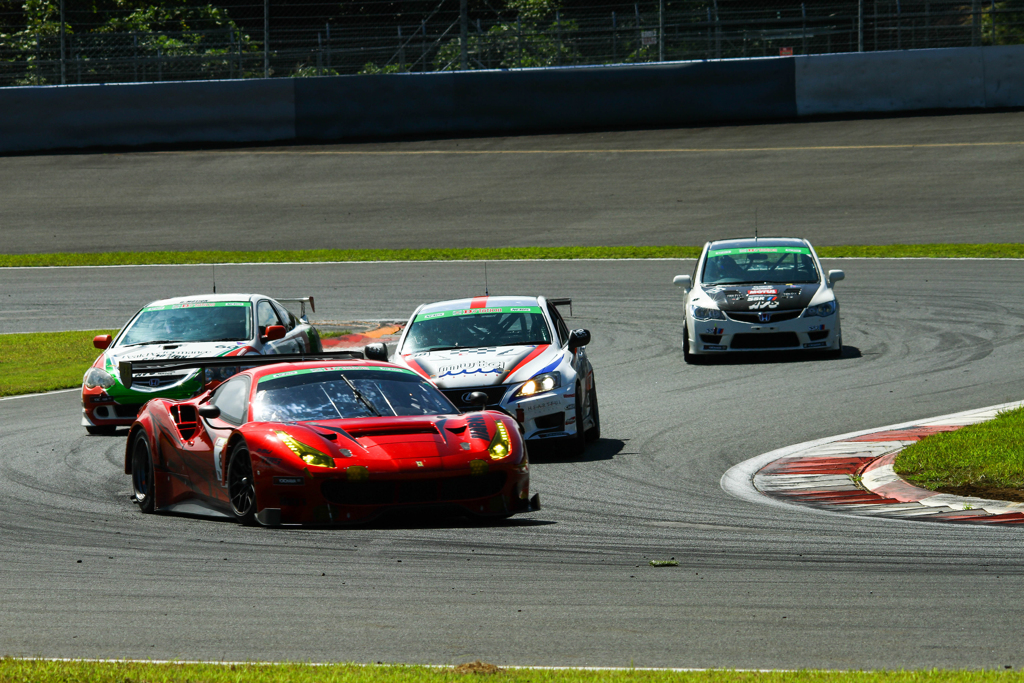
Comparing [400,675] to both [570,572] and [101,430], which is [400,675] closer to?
[570,572]

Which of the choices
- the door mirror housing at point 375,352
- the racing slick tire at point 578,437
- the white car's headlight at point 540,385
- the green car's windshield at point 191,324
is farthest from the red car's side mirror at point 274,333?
the racing slick tire at point 578,437

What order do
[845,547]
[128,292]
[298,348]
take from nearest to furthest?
[845,547]
[298,348]
[128,292]

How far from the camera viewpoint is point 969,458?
10.1m

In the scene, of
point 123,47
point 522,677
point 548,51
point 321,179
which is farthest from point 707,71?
point 522,677

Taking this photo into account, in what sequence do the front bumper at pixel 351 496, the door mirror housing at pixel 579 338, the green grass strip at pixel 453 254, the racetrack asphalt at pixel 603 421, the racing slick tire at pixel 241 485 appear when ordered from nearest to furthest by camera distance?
the racetrack asphalt at pixel 603 421
the front bumper at pixel 351 496
the racing slick tire at pixel 241 485
the door mirror housing at pixel 579 338
the green grass strip at pixel 453 254

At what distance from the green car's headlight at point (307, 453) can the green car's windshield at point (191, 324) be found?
22.4 ft

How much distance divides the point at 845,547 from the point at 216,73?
34352mm

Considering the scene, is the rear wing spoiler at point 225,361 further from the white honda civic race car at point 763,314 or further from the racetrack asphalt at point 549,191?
the racetrack asphalt at point 549,191

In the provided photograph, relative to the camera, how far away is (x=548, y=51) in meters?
38.5

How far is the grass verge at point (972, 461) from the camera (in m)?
9.35

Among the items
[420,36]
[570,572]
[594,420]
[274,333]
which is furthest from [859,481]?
[420,36]

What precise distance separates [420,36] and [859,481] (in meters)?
30.5

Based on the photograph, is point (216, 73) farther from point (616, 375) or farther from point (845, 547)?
point (845, 547)

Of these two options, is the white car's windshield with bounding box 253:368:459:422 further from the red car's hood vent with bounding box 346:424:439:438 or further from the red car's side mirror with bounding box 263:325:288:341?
the red car's side mirror with bounding box 263:325:288:341
